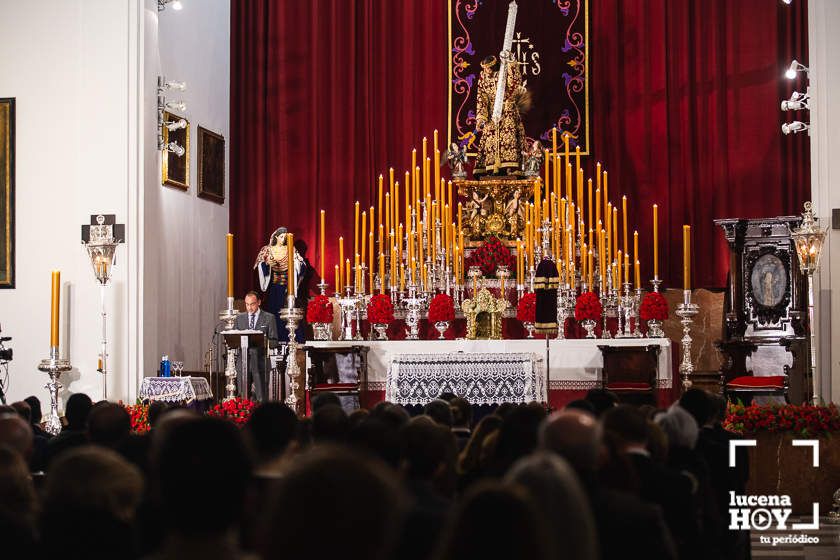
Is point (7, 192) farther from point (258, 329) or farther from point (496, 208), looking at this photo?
point (496, 208)

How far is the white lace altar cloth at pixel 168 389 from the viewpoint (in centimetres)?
1251

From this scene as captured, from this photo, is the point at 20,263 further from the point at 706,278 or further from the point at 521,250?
the point at 706,278

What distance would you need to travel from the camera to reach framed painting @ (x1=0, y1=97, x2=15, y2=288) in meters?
14.1

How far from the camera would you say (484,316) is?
539 inches

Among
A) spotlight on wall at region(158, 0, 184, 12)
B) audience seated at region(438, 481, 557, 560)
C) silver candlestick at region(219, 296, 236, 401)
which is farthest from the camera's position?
spotlight on wall at region(158, 0, 184, 12)

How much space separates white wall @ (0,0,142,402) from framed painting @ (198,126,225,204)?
229 centimetres

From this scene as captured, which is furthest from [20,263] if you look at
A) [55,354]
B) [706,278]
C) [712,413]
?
[712,413]

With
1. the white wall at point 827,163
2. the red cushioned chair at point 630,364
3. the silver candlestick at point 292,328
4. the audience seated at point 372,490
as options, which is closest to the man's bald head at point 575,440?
the audience seated at point 372,490

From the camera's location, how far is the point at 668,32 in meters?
16.1

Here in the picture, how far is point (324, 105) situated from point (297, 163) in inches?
35.4

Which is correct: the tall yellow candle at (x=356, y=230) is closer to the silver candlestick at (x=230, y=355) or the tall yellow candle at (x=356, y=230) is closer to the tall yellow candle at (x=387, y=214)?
the tall yellow candle at (x=387, y=214)

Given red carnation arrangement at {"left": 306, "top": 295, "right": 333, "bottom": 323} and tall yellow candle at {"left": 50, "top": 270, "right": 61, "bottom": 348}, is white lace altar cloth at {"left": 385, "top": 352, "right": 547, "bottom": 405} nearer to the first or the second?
red carnation arrangement at {"left": 306, "top": 295, "right": 333, "bottom": 323}

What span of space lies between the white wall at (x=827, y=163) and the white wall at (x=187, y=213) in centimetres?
770

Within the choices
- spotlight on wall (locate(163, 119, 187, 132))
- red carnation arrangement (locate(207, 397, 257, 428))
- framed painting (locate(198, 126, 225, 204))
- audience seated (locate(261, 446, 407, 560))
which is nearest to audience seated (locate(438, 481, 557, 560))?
audience seated (locate(261, 446, 407, 560))
